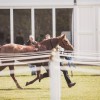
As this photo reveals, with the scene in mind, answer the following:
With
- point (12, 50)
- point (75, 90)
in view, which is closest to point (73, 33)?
point (12, 50)

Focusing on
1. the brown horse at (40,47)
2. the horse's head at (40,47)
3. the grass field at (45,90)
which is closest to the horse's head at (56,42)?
the brown horse at (40,47)

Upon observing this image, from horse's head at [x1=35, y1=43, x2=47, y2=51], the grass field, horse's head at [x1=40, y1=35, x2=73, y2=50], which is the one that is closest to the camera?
the grass field

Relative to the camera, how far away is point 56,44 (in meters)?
14.9

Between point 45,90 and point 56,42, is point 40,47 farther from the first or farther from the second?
point 45,90

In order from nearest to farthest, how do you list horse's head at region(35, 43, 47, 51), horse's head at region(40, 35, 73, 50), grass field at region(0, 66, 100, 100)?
grass field at region(0, 66, 100, 100) < horse's head at region(40, 35, 73, 50) < horse's head at region(35, 43, 47, 51)

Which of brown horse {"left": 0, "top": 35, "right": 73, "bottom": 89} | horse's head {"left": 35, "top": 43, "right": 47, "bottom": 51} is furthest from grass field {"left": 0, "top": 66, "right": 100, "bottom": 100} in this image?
horse's head {"left": 35, "top": 43, "right": 47, "bottom": 51}

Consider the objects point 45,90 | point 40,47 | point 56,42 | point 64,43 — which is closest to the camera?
point 45,90

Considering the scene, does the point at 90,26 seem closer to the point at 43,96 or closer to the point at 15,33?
the point at 15,33

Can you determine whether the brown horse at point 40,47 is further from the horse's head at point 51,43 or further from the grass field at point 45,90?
the grass field at point 45,90

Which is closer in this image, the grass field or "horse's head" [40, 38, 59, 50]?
the grass field

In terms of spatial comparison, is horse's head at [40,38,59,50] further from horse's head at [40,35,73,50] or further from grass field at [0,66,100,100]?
grass field at [0,66,100,100]

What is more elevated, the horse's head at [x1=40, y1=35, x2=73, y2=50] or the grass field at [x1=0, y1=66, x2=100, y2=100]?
the horse's head at [x1=40, y1=35, x2=73, y2=50]

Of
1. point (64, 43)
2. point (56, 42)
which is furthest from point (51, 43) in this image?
point (64, 43)

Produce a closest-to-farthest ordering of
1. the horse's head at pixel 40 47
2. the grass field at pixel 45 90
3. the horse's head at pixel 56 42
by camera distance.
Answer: the grass field at pixel 45 90, the horse's head at pixel 56 42, the horse's head at pixel 40 47
